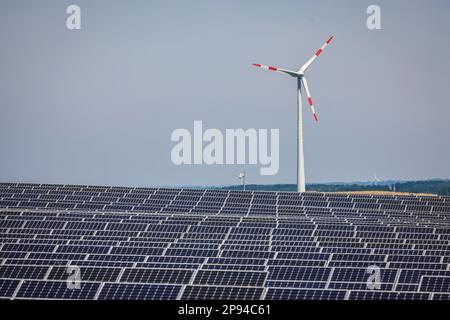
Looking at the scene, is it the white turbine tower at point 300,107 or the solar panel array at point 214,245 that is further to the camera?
the white turbine tower at point 300,107

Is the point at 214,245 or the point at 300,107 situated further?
the point at 300,107

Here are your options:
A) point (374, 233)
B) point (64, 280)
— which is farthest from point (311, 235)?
Result: point (64, 280)

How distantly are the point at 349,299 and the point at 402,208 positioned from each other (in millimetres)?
63175

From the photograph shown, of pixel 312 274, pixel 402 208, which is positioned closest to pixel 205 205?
pixel 402 208

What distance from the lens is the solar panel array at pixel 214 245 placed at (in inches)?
4377

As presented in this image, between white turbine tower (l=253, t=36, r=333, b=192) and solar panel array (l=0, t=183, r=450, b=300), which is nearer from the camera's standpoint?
solar panel array (l=0, t=183, r=450, b=300)

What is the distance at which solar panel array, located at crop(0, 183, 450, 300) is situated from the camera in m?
111

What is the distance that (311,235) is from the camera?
13512 cm

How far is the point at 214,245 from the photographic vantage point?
5089 inches
